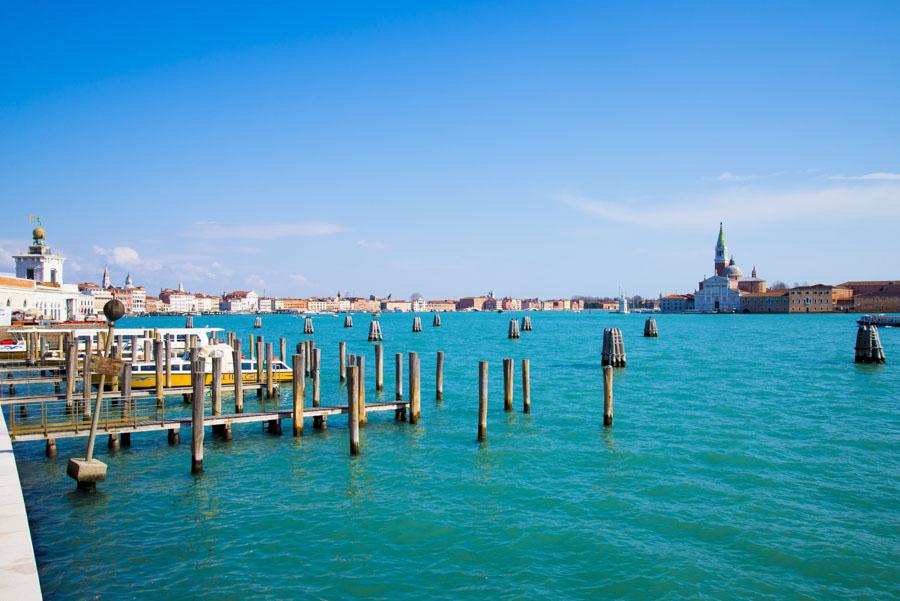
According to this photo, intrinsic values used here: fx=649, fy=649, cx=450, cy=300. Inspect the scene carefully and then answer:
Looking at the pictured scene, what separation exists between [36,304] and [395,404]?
6067 centimetres

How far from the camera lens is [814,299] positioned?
15988cm

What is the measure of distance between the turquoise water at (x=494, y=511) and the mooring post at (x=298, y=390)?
0.52 meters

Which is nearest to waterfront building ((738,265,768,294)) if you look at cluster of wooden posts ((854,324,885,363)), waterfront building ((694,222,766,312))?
waterfront building ((694,222,766,312))

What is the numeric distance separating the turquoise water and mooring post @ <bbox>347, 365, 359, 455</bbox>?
380mm

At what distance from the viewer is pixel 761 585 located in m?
9.85

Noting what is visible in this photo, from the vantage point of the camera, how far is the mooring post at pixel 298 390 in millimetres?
17895

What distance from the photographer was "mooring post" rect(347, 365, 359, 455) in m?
16.3

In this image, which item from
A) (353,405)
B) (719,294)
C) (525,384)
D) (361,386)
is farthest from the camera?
(719,294)

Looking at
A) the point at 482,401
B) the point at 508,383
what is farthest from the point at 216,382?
the point at 508,383

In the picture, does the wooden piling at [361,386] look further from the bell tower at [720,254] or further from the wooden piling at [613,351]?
the bell tower at [720,254]

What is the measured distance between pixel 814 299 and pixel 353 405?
171 m

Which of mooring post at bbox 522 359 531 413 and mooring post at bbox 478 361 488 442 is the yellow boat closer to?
mooring post at bbox 522 359 531 413

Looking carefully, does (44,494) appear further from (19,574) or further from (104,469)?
(19,574)

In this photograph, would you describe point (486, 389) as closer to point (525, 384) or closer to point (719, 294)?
point (525, 384)
